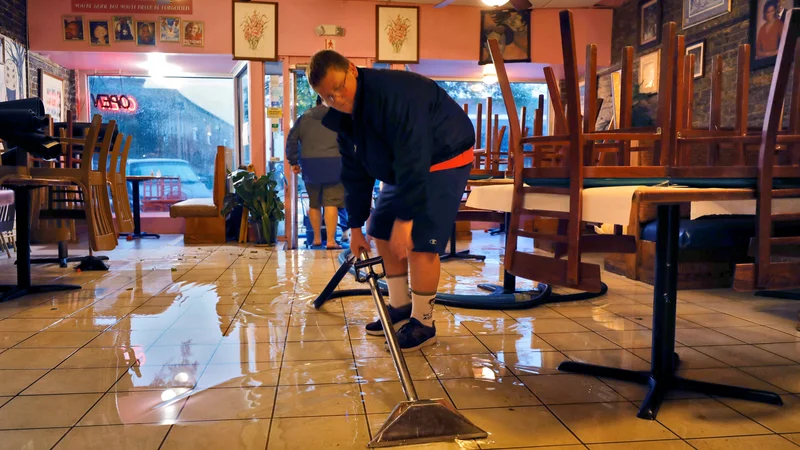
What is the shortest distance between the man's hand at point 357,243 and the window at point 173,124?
666cm

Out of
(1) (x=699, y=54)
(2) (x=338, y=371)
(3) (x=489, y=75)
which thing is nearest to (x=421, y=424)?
(2) (x=338, y=371)

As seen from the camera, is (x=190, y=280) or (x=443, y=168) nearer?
(x=443, y=168)

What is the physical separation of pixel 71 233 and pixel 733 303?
475 cm

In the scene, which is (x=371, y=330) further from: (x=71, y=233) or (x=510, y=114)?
(x=71, y=233)

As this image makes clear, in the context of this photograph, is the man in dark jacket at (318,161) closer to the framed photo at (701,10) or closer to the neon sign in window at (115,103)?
the framed photo at (701,10)

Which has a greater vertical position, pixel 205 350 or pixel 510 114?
pixel 510 114

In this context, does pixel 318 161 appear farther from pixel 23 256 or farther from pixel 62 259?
pixel 23 256

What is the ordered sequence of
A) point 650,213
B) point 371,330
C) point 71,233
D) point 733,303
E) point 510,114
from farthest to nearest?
1. point 71,233
2. point 650,213
3. point 733,303
4. point 371,330
5. point 510,114

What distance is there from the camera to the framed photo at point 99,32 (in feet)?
23.1

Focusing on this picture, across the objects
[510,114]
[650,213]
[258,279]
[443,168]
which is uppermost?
[510,114]

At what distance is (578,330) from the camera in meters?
2.82

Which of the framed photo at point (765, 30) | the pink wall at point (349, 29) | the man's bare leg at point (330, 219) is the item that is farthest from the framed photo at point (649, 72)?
the man's bare leg at point (330, 219)

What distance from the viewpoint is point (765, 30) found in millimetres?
5023

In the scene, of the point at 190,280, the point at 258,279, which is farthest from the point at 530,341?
the point at 190,280
